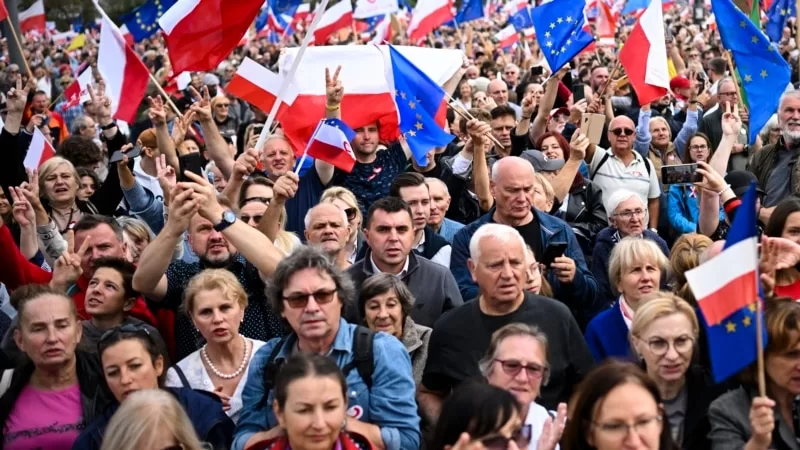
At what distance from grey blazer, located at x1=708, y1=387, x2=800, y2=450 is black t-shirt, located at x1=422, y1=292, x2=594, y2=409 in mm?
867

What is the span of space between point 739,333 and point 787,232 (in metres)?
2.08

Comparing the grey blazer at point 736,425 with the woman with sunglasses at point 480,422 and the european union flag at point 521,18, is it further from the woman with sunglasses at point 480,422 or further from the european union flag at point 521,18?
the european union flag at point 521,18

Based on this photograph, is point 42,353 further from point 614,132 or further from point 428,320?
point 614,132

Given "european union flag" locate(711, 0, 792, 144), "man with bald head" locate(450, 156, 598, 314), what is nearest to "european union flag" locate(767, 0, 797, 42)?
"european union flag" locate(711, 0, 792, 144)

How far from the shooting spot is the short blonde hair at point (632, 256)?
22.6 ft

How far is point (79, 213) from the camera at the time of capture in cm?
919

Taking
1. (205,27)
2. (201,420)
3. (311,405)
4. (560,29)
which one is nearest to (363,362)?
(311,405)

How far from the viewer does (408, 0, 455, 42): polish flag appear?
1867 cm

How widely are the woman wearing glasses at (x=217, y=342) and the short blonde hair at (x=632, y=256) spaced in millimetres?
1953

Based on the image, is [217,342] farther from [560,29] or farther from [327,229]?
[560,29]

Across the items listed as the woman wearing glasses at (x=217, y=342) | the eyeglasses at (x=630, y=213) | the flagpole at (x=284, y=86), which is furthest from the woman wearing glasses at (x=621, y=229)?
the woman wearing glasses at (x=217, y=342)

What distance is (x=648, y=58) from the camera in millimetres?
11367

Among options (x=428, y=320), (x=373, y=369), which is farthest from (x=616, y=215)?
(x=373, y=369)

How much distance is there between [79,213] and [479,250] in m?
3.89
